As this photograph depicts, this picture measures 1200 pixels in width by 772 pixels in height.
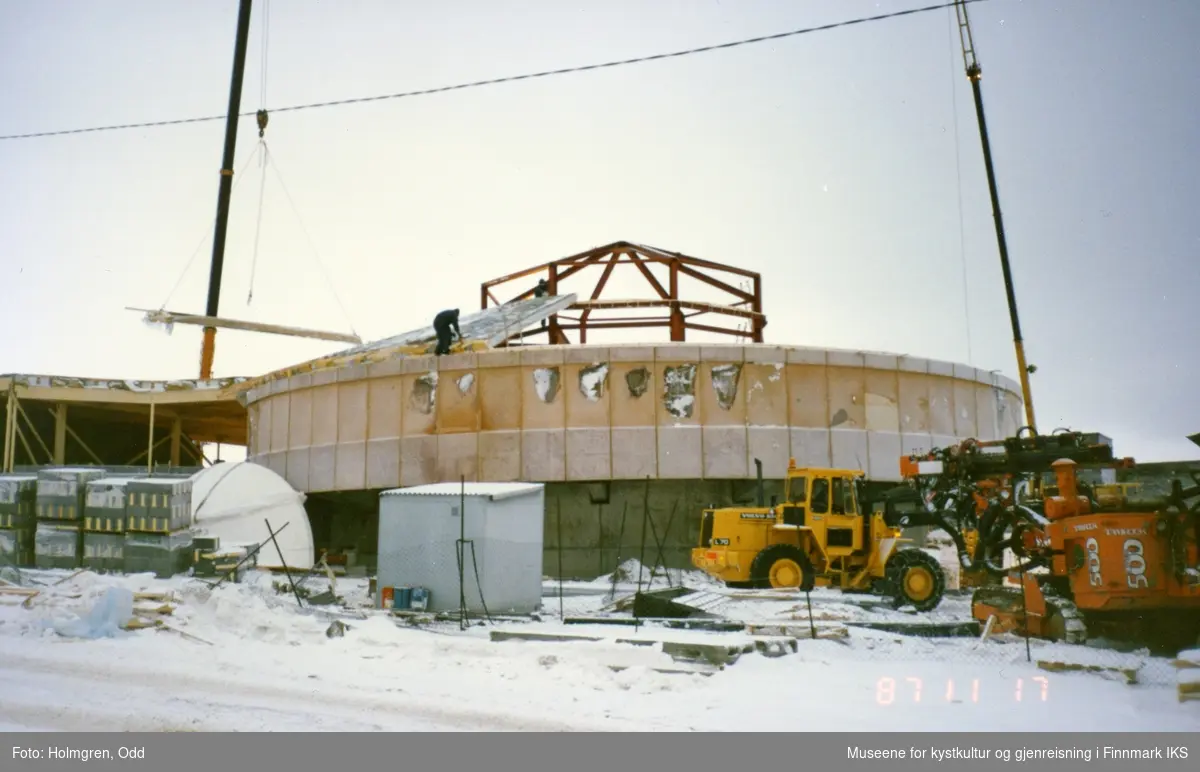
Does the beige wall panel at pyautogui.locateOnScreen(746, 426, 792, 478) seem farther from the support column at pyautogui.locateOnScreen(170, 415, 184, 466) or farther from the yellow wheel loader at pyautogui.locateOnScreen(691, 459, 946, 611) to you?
the support column at pyautogui.locateOnScreen(170, 415, 184, 466)

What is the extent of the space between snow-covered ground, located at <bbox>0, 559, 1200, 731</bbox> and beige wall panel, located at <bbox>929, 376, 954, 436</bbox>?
42.4 ft

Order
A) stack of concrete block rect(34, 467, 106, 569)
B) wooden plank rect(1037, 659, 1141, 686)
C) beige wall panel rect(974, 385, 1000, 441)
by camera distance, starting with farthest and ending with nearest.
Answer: beige wall panel rect(974, 385, 1000, 441) → stack of concrete block rect(34, 467, 106, 569) → wooden plank rect(1037, 659, 1141, 686)

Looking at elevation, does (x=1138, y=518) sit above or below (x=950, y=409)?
below

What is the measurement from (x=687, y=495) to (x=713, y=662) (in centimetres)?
1293

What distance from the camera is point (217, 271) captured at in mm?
48750

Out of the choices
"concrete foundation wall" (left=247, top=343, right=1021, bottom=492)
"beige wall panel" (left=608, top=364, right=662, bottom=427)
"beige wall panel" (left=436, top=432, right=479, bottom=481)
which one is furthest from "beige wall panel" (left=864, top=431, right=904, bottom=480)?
"beige wall panel" (left=436, top=432, right=479, bottom=481)

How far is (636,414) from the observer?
23594mm

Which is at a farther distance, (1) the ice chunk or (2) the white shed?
(2) the white shed

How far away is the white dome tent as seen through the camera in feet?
71.7

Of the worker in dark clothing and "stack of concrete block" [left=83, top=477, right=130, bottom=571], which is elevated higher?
the worker in dark clothing

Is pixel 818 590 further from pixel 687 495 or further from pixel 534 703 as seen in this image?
pixel 534 703

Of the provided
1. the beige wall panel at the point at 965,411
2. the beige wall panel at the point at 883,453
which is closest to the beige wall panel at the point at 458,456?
the beige wall panel at the point at 883,453

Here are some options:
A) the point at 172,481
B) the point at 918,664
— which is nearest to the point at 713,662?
the point at 918,664

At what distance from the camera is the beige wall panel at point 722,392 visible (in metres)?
23.6
